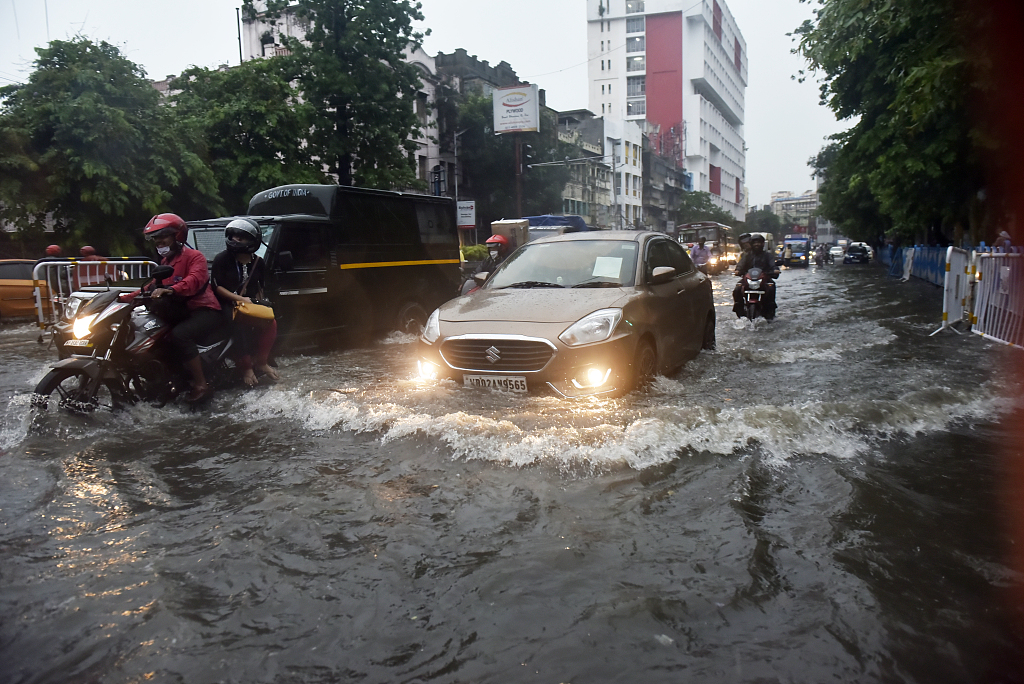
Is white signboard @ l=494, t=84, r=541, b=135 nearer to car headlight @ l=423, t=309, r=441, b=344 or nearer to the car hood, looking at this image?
the car hood

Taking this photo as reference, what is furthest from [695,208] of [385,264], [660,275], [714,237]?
[660,275]

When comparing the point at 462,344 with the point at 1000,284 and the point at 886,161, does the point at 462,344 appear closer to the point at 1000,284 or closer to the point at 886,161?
the point at 1000,284

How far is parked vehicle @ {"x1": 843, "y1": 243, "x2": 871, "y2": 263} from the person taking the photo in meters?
53.8

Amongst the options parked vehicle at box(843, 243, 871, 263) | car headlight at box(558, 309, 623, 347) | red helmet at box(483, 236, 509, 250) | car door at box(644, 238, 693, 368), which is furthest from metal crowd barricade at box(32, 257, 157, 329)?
parked vehicle at box(843, 243, 871, 263)

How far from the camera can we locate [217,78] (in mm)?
27859

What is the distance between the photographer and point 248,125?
2681 centimetres

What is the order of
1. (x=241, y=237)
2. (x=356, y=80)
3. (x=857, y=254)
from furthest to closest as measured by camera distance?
(x=857, y=254) → (x=356, y=80) → (x=241, y=237)

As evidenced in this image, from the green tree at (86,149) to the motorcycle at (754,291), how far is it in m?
15.9

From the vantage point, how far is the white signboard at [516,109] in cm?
4259

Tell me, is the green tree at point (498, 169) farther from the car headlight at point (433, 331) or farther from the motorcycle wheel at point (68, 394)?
the motorcycle wheel at point (68, 394)

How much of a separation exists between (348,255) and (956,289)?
9219 millimetres

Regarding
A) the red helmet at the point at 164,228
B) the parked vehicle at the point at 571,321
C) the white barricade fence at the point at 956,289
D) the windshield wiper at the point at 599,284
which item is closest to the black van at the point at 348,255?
the red helmet at the point at 164,228

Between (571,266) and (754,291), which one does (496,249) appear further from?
(754,291)

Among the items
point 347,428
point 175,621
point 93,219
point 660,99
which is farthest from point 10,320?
Result: point 660,99
